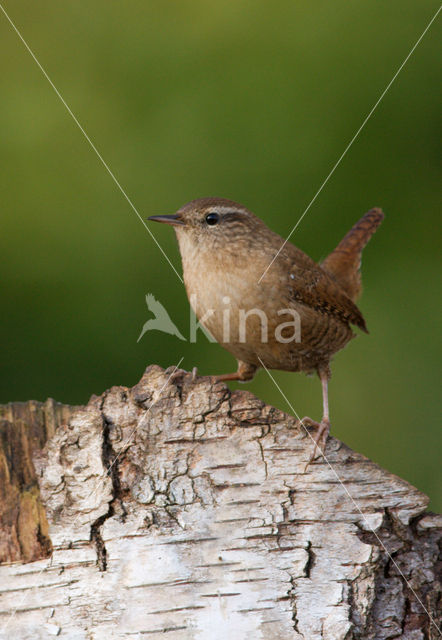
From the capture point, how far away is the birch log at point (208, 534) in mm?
2240

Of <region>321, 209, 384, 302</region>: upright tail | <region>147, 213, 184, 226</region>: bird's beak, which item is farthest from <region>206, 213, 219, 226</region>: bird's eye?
<region>321, 209, 384, 302</region>: upright tail

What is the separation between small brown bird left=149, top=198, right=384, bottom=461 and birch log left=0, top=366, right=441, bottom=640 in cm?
74

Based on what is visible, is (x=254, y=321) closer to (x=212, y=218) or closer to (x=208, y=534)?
(x=212, y=218)

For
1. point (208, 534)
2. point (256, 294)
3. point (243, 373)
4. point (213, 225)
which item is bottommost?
point (208, 534)

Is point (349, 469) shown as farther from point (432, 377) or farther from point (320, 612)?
point (432, 377)

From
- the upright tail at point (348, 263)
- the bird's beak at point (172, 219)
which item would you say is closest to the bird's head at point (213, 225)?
the bird's beak at point (172, 219)

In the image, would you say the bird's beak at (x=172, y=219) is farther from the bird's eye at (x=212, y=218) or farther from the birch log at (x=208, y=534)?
the birch log at (x=208, y=534)

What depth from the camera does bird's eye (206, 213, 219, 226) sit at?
11.3ft

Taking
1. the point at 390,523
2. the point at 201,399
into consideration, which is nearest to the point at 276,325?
the point at 201,399

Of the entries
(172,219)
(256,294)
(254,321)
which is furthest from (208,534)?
(172,219)

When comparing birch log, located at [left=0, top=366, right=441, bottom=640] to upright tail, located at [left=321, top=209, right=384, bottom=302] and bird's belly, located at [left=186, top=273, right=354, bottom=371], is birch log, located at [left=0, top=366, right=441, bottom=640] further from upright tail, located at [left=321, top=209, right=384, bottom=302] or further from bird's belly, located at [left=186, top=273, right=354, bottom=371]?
upright tail, located at [left=321, top=209, right=384, bottom=302]

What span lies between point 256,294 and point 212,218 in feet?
1.57

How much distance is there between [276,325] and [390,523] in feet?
3.51

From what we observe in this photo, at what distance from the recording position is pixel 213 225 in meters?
3.45
